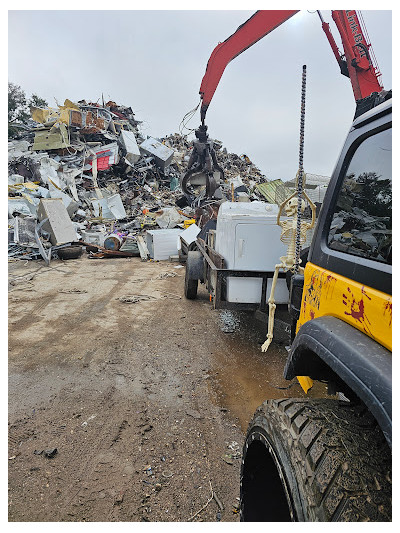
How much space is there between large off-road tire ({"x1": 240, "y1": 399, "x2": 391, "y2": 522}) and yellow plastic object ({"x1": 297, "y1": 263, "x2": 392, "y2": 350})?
0.36 meters

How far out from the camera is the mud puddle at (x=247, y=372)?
3354mm

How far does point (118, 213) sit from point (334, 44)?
10725mm

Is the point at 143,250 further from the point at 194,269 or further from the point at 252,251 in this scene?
the point at 252,251

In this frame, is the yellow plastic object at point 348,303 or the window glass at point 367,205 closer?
the yellow plastic object at point 348,303

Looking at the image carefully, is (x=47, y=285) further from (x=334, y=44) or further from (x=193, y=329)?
(x=334, y=44)

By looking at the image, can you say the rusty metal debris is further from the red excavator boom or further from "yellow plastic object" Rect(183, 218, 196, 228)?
the red excavator boom

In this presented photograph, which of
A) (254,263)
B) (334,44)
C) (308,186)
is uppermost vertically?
(334,44)

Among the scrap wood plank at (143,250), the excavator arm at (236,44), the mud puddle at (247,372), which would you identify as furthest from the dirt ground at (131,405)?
the excavator arm at (236,44)

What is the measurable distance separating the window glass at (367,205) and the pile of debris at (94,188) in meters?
6.34

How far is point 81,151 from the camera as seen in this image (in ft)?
58.5

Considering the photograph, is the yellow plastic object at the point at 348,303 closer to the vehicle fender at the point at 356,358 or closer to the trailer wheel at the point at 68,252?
the vehicle fender at the point at 356,358

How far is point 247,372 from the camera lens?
391cm

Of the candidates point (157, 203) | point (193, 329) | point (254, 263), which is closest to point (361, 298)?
point (254, 263)

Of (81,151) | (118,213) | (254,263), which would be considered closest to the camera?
(254,263)
